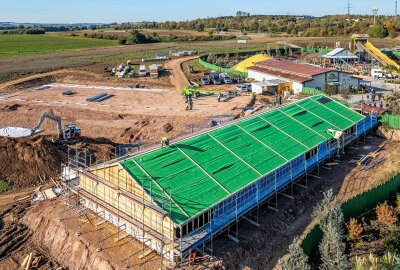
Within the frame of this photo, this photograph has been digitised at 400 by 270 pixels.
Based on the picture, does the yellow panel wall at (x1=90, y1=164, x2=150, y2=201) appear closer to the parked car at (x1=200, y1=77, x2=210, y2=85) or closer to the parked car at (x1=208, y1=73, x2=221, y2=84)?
the parked car at (x1=200, y1=77, x2=210, y2=85)

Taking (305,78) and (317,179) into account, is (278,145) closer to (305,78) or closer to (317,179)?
(317,179)

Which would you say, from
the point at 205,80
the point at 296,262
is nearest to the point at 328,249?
the point at 296,262

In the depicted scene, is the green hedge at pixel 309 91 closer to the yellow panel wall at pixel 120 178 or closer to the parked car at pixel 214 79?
the parked car at pixel 214 79

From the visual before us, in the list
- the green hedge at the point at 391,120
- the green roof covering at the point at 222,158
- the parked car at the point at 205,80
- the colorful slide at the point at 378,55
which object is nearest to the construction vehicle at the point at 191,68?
the parked car at the point at 205,80

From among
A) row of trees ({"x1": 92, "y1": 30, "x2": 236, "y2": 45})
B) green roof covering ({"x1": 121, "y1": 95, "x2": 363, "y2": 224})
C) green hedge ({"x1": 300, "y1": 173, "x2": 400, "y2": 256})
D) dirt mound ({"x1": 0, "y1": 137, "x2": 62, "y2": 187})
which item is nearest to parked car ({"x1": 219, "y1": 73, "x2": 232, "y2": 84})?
green roof covering ({"x1": 121, "y1": 95, "x2": 363, "y2": 224})

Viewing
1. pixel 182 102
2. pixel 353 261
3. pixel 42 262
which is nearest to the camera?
pixel 353 261

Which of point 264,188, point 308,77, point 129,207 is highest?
point 308,77

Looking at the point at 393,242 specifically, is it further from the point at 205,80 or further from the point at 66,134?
the point at 205,80

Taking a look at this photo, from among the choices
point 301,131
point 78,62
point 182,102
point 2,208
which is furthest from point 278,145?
point 78,62
